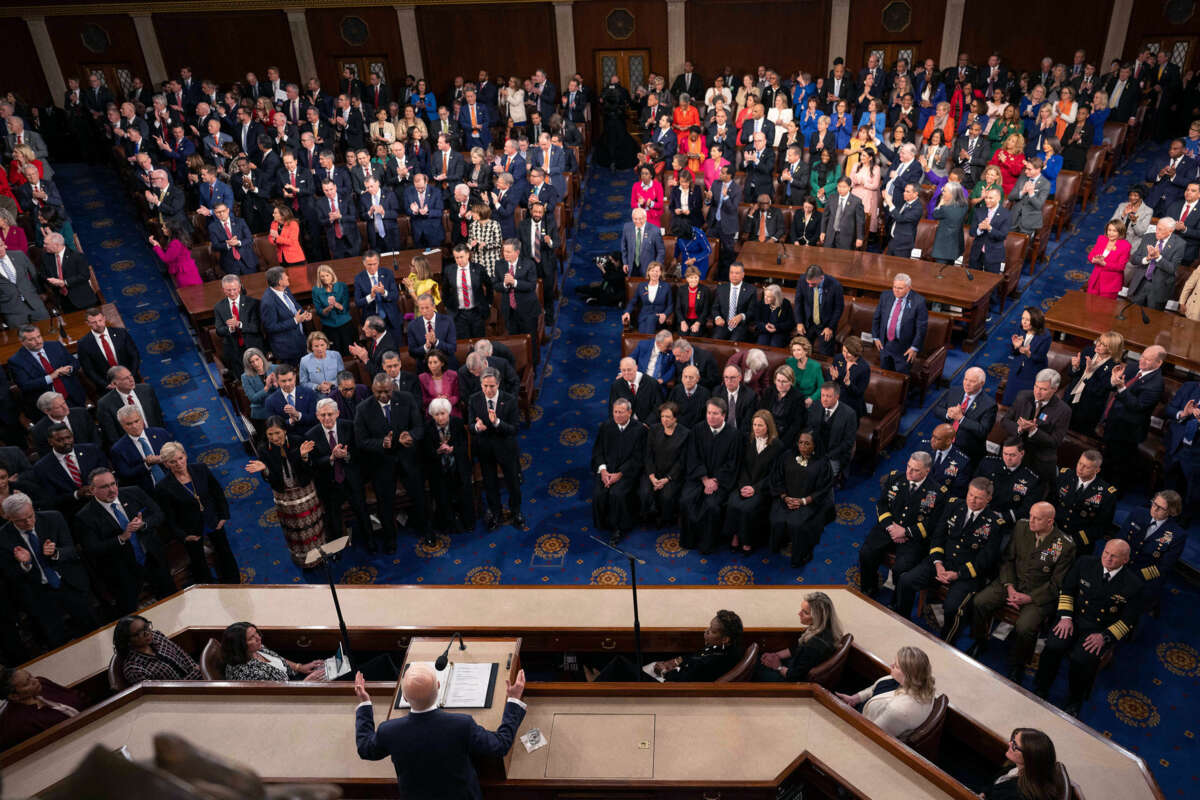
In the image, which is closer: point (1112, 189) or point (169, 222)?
point (169, 222)

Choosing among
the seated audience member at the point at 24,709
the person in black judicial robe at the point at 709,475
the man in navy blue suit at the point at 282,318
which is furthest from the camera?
the man in navy blue suit at the point at 282,318

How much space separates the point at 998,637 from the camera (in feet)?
19.1

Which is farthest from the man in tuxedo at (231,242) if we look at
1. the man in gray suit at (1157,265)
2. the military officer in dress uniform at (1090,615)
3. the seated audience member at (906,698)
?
the man in gray suit at (1157,265)

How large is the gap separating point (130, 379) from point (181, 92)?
10747mm

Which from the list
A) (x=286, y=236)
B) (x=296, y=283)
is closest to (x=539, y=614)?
(x=296, y=283)

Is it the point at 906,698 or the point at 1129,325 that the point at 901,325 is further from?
the point at 906,698

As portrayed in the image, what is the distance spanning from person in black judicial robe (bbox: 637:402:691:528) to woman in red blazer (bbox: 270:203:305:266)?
16.7 feet

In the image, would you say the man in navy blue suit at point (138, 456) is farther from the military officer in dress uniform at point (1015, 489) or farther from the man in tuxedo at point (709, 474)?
the military officer in dress uniform at point (1015, 489)

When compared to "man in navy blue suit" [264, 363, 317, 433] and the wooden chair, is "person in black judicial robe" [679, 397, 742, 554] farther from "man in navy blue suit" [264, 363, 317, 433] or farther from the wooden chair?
"man in navy blue suit" [264, 363, 317, 433]

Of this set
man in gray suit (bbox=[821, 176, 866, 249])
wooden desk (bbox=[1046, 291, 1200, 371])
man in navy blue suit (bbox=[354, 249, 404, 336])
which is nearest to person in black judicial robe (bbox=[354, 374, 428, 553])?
man in navy blue suit (bbox=[354, 249, 404, 336])

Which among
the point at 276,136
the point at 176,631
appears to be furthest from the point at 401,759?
the point at 276,136

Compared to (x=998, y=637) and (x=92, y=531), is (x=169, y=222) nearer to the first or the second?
(x=92, y=531)

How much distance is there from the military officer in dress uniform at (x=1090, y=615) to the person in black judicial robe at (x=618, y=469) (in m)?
3.11

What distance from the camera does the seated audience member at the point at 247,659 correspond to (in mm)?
4578
